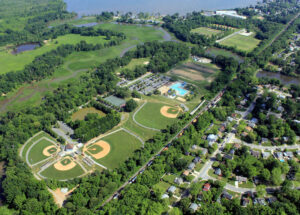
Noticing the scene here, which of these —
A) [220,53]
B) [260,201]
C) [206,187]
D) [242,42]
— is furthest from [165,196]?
[242,42]

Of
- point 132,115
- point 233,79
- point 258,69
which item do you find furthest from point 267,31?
point 132,115

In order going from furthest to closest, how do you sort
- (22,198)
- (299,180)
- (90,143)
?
1. (90,143)
2. (299,180)
3. (22,198)

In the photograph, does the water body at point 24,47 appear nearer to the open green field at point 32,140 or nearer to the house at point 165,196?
the open green field at point 32,140

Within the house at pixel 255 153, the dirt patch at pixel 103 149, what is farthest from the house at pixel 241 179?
the dirt patch at pixel 103 149

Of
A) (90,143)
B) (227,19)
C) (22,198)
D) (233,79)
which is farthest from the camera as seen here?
(227,19)

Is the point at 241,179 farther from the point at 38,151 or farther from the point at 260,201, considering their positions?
the point at 38,151

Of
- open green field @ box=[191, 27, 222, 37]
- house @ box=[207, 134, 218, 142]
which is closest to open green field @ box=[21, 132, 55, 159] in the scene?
house @ box=[207, 134, 218, 142]

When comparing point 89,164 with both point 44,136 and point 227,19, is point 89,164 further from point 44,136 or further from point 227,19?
point 227,19

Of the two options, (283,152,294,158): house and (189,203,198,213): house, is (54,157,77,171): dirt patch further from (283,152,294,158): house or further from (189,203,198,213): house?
(283,152,294,158): house
